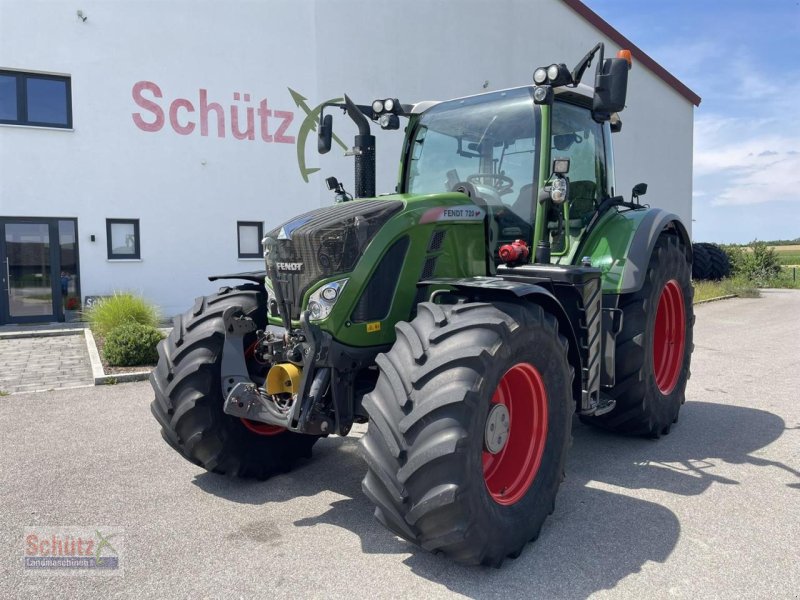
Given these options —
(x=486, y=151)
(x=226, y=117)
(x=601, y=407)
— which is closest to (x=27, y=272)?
(x=226, y=117)

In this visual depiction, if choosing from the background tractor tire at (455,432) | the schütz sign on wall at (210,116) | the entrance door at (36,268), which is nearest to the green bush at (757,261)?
the schütz sign on wall at (210,116)

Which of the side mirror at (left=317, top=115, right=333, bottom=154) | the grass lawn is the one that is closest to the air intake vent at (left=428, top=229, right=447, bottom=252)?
the side mirror at (left=317, top=115, right=333, bottom=154)

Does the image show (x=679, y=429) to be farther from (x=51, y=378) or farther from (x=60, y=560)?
(x=51, y=378)

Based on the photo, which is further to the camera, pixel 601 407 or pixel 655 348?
pixel 655 348

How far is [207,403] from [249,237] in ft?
38.2

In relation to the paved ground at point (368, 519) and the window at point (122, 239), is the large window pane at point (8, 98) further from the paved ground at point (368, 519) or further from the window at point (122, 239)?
the paved ground at point (368, 519)

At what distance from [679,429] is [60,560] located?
4666 mm

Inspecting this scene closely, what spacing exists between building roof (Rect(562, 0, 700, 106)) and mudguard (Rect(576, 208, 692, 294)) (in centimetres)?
1734

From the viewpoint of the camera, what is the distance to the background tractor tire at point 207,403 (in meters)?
3.88

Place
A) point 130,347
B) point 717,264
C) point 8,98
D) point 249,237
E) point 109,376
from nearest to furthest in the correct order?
point 109,376
point 130,347
point 8,98
point 249,237
point 717,264

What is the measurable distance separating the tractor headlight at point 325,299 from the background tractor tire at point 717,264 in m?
20.0

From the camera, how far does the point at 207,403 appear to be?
12.7ft

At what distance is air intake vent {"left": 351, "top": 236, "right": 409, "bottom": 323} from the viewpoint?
3.54 m

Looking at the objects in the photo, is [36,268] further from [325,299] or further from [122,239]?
[325,299]
